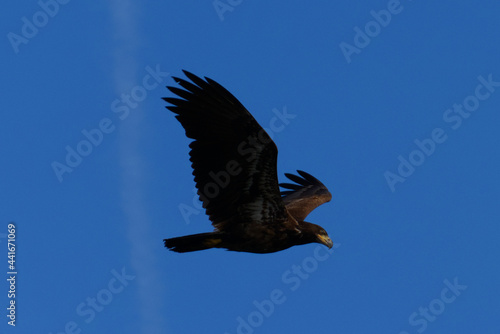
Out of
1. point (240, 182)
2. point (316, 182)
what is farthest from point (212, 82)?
point (316, 182)

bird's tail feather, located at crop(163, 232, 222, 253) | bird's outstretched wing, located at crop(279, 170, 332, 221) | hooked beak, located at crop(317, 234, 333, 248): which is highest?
bird's outstretched wing, located at crop(279, 170, 332, 221)

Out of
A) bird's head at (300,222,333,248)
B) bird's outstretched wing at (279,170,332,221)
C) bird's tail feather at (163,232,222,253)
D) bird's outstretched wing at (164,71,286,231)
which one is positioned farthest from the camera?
bird's outstretched wing at (279,170,332,221)

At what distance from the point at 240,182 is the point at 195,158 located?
76cm

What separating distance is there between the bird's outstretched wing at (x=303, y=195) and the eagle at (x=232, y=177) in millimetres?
1994

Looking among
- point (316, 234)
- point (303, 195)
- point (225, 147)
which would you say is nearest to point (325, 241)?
point (316, 234)

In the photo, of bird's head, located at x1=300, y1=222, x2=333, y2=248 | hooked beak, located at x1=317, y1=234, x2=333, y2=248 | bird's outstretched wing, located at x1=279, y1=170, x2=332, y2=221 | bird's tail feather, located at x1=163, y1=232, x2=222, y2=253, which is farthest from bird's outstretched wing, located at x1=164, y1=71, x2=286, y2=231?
bird's outstretched wing, located at x1=279, y1=170, x2=332, y2=221

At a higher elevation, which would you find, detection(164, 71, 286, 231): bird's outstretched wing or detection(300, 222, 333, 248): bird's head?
detection(164, 71, 286, 231): bird's outstretched wing

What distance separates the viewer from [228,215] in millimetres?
14094

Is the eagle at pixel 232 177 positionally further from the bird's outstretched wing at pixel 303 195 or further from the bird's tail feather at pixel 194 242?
the bird's outstretched wing at pixel 303 195

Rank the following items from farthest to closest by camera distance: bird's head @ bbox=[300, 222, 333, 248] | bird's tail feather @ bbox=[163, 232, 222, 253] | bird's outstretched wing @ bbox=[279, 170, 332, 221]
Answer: bird's outstretched wing @ bbox=[279, 170, 332, 221], bird's head @ bbox=[300, 222, 333, 248], bird's tail feather @ bbox=[163, 232, 222, 253]

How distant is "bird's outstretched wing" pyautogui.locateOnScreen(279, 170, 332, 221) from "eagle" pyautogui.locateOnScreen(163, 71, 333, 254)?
1994 mm

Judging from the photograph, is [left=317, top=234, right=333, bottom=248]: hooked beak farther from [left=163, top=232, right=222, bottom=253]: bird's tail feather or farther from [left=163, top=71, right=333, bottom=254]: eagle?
[left=163, top=232, right=222, bottom=253]: bird's tail feather

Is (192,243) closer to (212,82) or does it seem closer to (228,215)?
(228,215)

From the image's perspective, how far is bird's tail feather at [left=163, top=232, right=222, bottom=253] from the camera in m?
13.7
